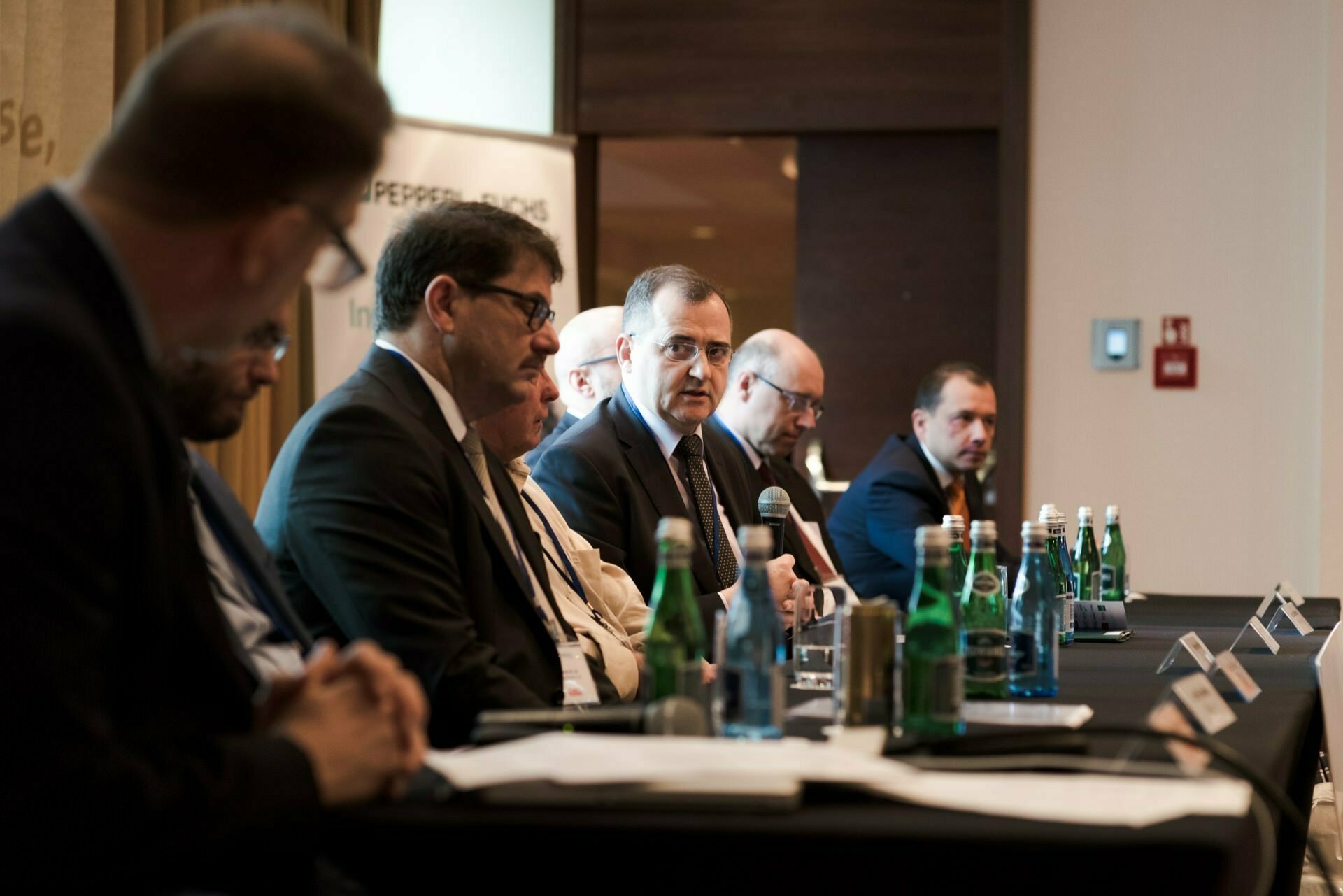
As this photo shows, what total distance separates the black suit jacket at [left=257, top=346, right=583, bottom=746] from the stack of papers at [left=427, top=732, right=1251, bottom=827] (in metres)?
0.53

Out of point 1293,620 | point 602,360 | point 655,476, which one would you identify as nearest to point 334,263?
point 655,476

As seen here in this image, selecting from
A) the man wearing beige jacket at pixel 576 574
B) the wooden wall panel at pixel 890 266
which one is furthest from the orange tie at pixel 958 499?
the man wearing beige jacket at pixel 576 574

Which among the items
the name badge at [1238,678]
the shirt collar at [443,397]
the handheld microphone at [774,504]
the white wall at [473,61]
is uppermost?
the white wall at [473,61]

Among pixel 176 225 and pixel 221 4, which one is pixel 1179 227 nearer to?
pixel 221 4

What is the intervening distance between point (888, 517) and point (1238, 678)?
2682 millimetres

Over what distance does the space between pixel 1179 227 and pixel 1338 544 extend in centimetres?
142

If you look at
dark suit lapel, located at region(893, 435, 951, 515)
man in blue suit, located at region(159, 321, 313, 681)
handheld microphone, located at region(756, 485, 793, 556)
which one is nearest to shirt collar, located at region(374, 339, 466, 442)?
man in blue suit, located at region(159, 321, 313, 681)

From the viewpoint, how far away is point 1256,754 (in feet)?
4.89

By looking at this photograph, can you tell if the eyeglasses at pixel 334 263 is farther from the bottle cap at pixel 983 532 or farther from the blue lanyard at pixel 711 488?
the blue lanyard at pixel 711 488

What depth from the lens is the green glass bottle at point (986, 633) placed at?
1.75 m

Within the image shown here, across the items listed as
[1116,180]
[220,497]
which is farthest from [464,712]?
[1116,180]

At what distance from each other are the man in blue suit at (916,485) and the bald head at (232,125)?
338 cm

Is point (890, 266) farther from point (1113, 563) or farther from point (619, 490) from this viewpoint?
point (619, 490)

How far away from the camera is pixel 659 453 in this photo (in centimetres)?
324
